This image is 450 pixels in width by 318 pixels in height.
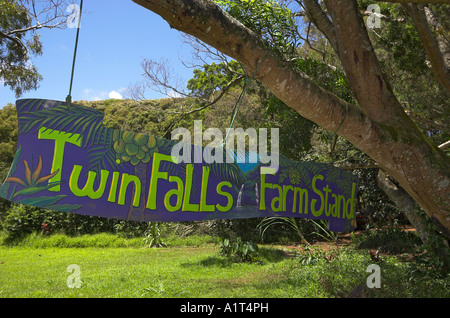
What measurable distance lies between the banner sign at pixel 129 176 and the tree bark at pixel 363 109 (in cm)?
130

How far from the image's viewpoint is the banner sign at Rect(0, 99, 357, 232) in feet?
10.8

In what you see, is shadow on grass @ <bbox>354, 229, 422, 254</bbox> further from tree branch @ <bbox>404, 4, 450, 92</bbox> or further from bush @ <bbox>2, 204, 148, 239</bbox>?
bush @ <bbox>2, 204, 148, 239</bbox>

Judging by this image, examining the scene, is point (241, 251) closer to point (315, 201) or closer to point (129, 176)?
point (315, 201)

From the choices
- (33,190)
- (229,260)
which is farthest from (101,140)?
(229,260)

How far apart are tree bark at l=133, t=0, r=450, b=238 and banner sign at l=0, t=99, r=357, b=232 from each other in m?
1.30

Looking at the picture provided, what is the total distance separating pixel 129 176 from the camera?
3789 mm

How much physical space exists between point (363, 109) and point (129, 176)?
2.54 metres

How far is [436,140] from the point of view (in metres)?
8.87

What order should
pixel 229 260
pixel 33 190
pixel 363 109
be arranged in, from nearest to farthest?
pixel 33 190 → pixel 363 109 → pixel 229 260

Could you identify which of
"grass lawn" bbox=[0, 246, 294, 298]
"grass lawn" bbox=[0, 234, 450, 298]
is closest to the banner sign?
"grass lawn" bbox=[0, 234, 450, 298]

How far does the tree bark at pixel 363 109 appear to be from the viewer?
3.49 m

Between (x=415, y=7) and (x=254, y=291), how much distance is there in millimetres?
4483
